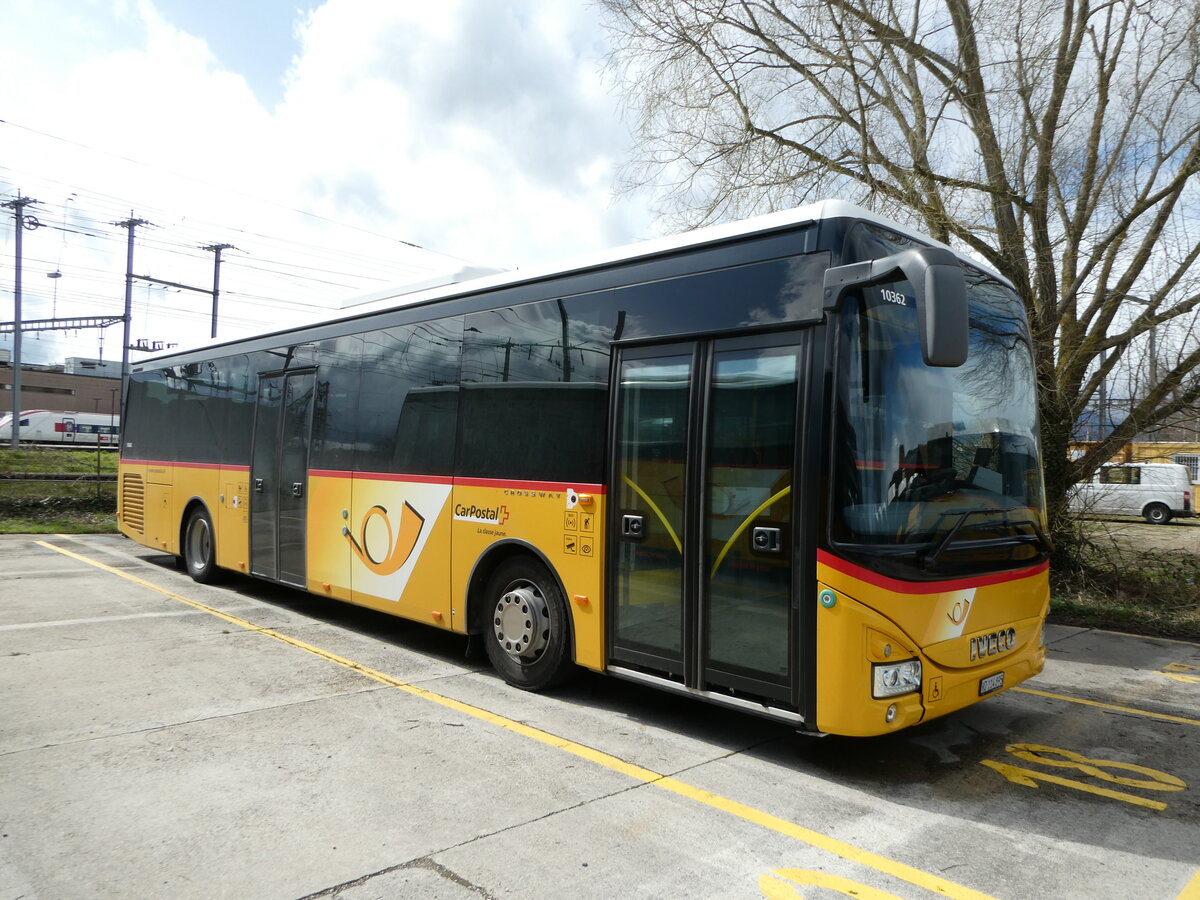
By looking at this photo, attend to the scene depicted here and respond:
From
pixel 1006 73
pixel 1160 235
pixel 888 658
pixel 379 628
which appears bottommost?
pixel 379 628

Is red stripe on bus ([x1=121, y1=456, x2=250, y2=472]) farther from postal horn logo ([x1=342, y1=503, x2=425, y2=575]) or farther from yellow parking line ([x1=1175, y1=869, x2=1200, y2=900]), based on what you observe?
yellow parking line ([x1=1175, y1=869, x2=1200, y2=900])

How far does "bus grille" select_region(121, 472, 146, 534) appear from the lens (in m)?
12.9

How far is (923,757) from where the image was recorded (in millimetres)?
5301

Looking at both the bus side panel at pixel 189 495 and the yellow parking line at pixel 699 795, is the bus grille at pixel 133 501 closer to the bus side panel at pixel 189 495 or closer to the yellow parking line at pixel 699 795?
the bus side panel at pixel 189 495

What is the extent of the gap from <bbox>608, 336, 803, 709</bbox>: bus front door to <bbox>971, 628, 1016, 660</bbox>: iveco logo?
1.20 meters

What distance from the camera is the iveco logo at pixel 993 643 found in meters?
4.98

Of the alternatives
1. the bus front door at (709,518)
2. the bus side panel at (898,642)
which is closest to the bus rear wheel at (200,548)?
the bus front door at (709,518)

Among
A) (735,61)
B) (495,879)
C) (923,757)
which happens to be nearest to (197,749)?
(495,879)

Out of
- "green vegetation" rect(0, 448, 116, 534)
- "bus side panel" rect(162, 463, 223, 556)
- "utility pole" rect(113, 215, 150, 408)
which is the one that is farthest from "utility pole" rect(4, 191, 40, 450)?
"bus side panel" rect(162, 463, 223, 556)

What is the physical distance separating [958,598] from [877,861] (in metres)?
1.62

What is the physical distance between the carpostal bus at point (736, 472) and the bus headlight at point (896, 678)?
22 millimetres

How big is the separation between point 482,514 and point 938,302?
12.4ft

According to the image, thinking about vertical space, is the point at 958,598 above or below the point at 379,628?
above

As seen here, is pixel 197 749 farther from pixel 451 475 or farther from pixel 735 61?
pixel 735 61
